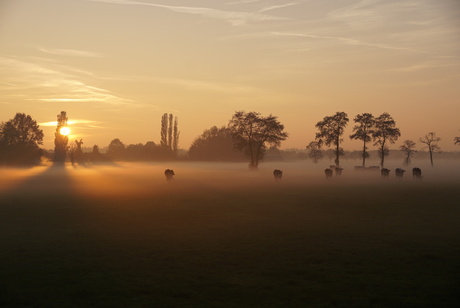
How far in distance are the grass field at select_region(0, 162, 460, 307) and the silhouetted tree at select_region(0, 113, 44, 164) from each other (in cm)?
9718

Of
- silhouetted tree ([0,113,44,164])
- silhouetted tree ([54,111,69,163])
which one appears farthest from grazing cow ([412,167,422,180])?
silhouetted tree ([54,111,69,163])

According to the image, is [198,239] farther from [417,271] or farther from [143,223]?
[417,271]

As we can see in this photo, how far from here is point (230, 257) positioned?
16.0 metres

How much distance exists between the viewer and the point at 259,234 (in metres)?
20.3

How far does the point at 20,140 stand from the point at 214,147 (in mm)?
71356

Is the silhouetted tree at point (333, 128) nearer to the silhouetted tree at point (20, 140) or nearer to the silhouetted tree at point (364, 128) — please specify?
the silhouetted tree at point (364, 128)

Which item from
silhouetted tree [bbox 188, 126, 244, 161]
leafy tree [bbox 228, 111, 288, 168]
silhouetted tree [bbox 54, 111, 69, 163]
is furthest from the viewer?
silhouetted tree [bbox 188, 126, 244, 161]

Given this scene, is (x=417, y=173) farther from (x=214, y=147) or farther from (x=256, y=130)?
(x=214, y=147)

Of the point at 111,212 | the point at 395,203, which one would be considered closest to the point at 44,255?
the point at 111,212

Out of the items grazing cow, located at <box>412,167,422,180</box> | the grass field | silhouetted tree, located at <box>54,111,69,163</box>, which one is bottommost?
the grass field

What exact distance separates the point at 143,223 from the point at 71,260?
8132 millimetres

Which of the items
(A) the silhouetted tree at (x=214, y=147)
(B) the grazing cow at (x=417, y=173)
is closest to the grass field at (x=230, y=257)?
(B) the grazing cow at (x=417, y=173)

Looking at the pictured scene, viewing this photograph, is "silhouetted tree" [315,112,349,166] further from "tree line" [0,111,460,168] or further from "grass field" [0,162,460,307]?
"grass field" [0,162,460,307]

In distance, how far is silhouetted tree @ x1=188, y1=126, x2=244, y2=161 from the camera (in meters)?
164
